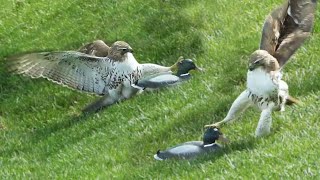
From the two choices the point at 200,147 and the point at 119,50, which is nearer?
the point at 200,147

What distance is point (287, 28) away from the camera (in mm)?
11562

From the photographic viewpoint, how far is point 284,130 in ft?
34.3

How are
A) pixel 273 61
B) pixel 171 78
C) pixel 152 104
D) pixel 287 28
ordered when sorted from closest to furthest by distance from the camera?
pixel 273 61, pixel 287 28, pixel 152 104, pixel 171 78

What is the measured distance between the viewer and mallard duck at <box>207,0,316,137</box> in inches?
403

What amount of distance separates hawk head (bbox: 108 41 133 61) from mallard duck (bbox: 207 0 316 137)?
3.13 meters

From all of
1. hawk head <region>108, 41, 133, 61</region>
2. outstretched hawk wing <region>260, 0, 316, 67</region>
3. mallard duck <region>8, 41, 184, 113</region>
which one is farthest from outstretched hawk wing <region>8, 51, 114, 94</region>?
outstretched hawk wing <region>260, 0, 316, 67</region>

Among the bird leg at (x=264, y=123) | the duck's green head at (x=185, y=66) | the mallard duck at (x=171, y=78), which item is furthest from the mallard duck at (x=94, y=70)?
the bird leg at (x=264, y=123)

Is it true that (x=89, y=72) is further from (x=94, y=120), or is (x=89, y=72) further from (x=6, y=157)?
(x=6, y=157)

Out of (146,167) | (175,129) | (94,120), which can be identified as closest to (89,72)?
(94,120)

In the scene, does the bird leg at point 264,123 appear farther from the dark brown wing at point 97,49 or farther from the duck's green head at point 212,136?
the dark brown wing at point 97,49

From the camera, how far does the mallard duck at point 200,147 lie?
10469 mm

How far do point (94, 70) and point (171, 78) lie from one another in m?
1.33

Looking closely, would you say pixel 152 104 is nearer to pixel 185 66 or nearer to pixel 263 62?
pixel 185 66

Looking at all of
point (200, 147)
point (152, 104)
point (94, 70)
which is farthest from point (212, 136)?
point (94, 70)
